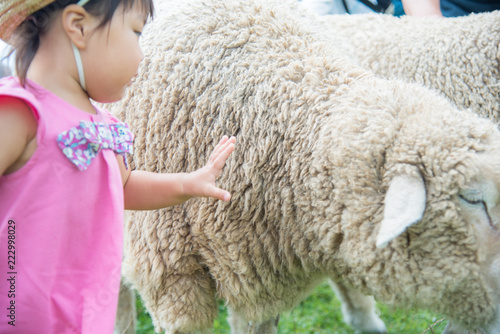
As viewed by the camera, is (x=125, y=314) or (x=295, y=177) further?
(x=125, y=314)

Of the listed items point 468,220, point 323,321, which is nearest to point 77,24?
point 468,220

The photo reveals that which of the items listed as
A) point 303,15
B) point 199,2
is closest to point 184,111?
point 199,2

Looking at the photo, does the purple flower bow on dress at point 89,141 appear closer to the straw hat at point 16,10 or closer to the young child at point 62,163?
the young child at point 62,163

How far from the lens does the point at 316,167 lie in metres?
1.90

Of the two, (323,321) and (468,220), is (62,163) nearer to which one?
(468,220)

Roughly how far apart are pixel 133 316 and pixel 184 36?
70.8 inches

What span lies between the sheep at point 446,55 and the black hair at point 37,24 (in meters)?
1.81

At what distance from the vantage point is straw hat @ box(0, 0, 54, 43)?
55.1 inches

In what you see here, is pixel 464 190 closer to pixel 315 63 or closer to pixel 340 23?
pixel 315 63

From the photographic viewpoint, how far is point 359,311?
11.6 ft

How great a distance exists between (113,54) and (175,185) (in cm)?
46

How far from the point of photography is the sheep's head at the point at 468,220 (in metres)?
1.69

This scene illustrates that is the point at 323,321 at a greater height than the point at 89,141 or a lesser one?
lesser

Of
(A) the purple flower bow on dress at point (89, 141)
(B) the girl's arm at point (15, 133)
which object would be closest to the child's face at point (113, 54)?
(A) the purple flower bow on dress at point (89, 141)
